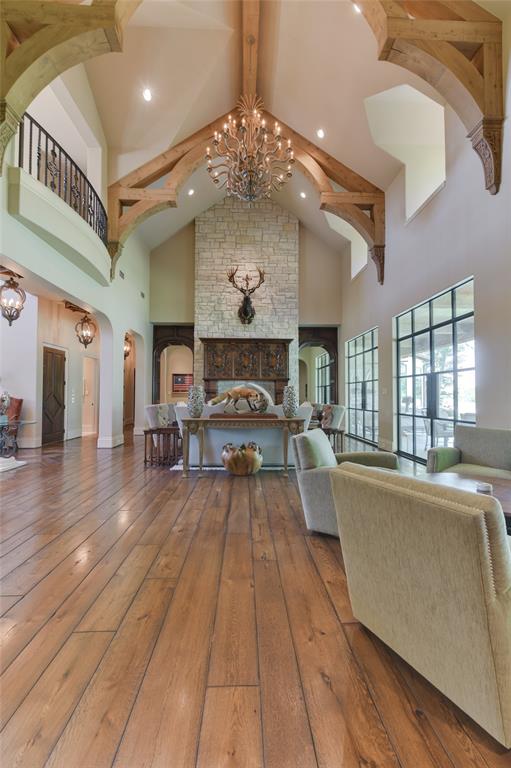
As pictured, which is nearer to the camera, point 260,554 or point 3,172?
point 260,554

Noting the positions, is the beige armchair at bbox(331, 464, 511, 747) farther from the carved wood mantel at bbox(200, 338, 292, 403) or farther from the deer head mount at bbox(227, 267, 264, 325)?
the deer head mount at bbox(227, 267, 264, 325)

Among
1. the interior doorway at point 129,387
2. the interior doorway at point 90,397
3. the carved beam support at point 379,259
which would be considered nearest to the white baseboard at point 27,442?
the interior doorway at point 90,397

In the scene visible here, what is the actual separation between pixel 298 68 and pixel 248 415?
5.90 m

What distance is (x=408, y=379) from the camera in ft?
22.5

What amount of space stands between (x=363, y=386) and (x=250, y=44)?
728cm

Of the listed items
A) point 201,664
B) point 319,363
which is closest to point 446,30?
point 201,664

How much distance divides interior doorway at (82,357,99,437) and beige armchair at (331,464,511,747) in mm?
10195

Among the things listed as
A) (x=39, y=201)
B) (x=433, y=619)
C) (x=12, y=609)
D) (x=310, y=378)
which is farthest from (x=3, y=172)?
(x=310, y=378)

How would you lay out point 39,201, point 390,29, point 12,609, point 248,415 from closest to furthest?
point 12,609 < point 390,29 < point 39,201 < point 248,415

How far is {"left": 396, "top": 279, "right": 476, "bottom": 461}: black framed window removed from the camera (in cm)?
496

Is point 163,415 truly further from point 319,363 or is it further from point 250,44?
point 319,363

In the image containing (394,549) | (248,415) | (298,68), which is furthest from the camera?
(298,68)

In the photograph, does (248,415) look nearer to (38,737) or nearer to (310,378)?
(38,737)

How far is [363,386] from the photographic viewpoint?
31.7 ft
